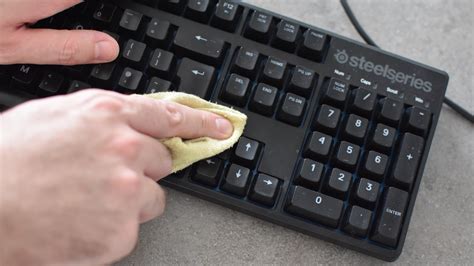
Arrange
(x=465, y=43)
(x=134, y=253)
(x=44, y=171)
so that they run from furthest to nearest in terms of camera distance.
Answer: (x=465, y=43) → (x=134, y=253) → (x=44, y=171)

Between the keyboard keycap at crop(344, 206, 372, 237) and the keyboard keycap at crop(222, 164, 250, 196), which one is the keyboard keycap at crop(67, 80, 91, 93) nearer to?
the keyboard keycap at crop(222, 164, 250, 196)

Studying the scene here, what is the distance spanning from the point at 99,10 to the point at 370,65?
294 mm

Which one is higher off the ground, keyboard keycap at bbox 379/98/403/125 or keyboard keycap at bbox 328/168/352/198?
keyboard keycap at bbox 379/98/403/125

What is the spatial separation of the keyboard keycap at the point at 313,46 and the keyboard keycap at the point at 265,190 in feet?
0.46

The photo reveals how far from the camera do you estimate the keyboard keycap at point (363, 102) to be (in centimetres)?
54

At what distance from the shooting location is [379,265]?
0.54m

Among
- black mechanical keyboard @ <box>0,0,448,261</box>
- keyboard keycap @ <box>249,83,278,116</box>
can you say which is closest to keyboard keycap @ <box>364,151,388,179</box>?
black mechanical keyboard @ <box>0,0,448,261</box>

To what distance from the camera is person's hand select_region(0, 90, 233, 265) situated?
0.36 metres

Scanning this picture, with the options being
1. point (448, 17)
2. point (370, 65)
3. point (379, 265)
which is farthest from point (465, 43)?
point (379, 265)

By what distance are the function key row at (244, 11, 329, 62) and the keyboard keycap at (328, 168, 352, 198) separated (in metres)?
0.13

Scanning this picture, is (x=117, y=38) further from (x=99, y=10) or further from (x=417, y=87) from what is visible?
(x=417, y=87)

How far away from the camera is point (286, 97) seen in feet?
1.78

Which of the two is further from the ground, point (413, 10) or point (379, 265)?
point (413, 10)

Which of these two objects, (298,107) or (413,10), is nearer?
(298,107)
